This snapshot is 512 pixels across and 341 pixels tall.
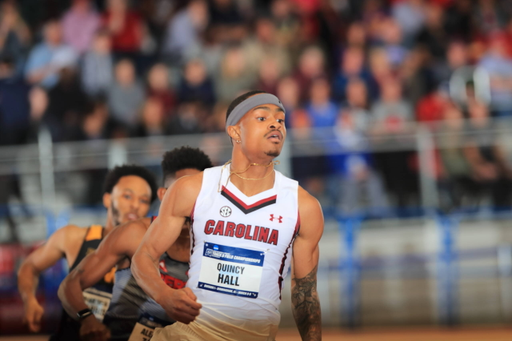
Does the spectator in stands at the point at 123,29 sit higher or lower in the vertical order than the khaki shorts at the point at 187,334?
higher

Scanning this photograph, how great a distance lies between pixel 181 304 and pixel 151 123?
281 inches

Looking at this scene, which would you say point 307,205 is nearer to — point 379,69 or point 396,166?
point 396,166

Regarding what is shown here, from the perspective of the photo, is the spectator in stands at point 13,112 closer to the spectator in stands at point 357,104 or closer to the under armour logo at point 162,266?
the spectator in stands at point 357,104

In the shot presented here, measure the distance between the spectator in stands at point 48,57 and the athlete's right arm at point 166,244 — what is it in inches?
315

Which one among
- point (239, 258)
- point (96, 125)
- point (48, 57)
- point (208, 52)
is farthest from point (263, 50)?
point (239, 258)

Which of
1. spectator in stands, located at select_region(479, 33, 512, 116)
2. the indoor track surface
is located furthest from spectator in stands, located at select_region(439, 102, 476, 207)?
the indoor track surface

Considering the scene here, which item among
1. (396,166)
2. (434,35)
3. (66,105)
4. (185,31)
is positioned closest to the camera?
(396,166)

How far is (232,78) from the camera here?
11320 mm

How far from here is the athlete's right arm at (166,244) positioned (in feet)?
12.6

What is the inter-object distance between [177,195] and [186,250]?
Answer: 83 cm

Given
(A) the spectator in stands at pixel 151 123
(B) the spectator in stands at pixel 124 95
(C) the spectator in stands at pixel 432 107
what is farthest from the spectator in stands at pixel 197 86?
(C) the spectator in stands at pixel 432 107

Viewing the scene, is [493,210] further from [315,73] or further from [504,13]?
[504,13]

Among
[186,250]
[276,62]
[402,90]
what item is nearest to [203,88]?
[276,62]

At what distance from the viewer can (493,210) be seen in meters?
9.87
